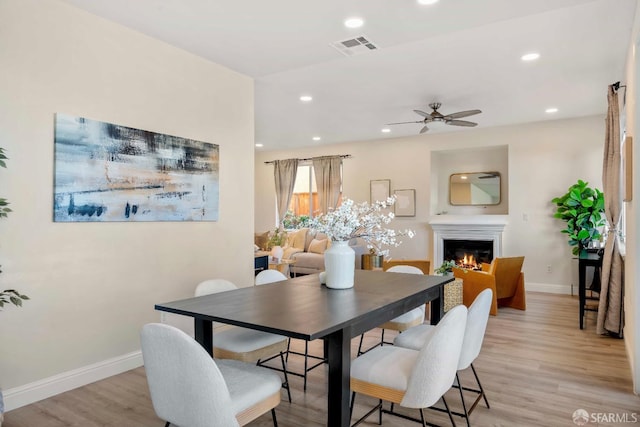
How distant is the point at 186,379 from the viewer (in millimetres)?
1551

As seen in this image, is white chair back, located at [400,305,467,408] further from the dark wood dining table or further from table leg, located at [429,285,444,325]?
table leg, located at [429,285,444,325]

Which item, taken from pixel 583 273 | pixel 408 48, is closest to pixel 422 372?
pixel 408 48

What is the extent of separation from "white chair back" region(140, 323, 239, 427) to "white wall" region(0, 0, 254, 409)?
1.69 metres

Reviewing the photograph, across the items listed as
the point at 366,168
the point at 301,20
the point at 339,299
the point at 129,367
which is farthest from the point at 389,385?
the point at 366,168

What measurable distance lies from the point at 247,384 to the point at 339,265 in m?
0.97

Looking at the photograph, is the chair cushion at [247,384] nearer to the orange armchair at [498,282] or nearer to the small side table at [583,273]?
the orange armchair at [498,282]

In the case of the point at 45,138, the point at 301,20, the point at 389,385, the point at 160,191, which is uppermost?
the point at 301,20

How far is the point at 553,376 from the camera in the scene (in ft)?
10.4

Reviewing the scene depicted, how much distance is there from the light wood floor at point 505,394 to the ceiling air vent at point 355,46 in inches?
105

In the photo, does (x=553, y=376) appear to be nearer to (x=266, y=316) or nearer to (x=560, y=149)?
(x=266, y=316)

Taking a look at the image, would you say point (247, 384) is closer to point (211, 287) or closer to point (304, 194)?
point (211, 287)

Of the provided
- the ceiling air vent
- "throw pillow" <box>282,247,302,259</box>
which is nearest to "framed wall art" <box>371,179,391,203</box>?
"throw pillow" <box>282,247,302,259</box>

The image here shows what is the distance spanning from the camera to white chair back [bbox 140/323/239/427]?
1.53 metres

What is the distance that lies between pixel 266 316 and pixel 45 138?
209 centimetres
